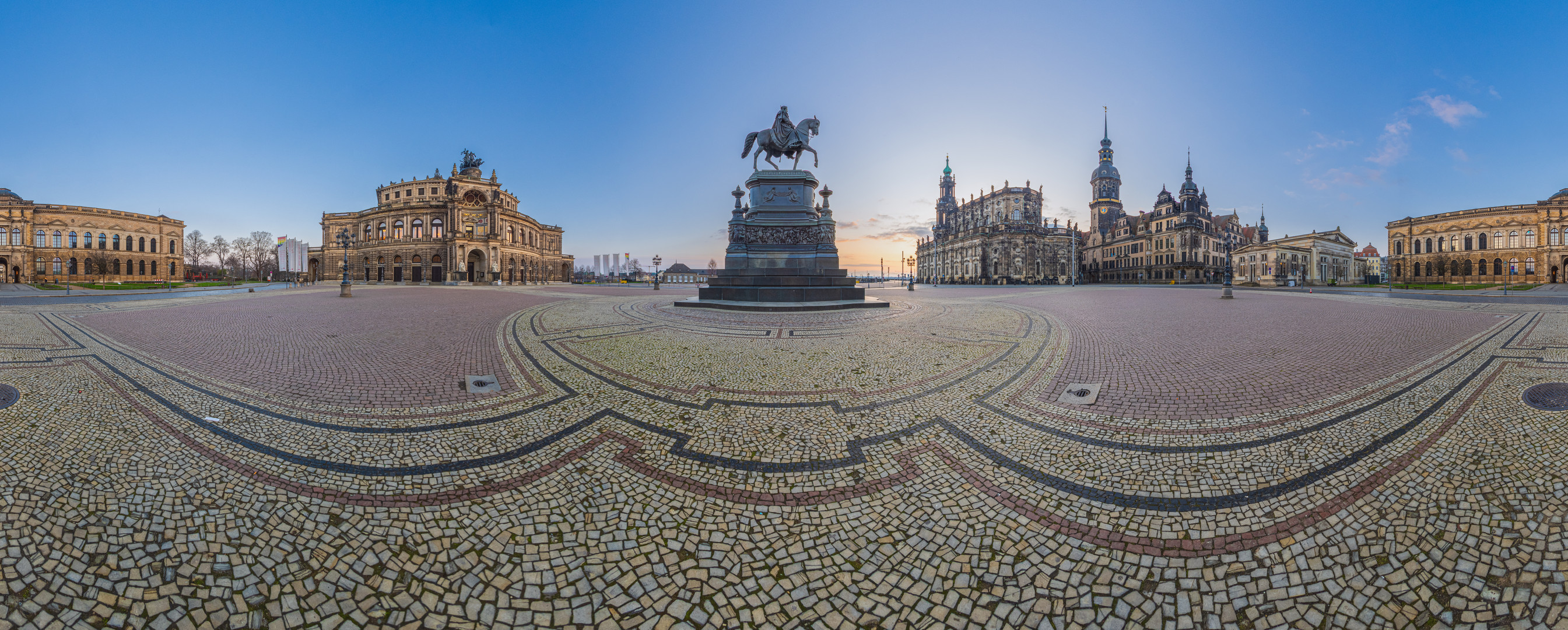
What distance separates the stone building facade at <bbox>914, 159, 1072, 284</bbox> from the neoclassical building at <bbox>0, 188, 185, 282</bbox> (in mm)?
111658

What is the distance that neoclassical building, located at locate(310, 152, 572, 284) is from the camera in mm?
60531

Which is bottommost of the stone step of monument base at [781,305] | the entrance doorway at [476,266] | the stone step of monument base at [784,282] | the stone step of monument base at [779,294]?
the stone step of monument base at [781,305]

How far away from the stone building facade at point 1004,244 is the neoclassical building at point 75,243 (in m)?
112

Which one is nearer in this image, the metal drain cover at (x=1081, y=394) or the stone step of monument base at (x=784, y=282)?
the metal drain cover at (x=1081, y=394)

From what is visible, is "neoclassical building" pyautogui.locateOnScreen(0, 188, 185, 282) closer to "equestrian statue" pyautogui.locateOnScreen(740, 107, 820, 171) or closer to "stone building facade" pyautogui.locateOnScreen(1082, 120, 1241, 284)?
"equestrian statue" pyautogui.locateOnScreen(740, 107, 820, 171)

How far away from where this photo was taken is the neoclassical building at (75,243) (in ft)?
188

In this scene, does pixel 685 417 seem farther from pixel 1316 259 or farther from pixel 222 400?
pixel 1316 259

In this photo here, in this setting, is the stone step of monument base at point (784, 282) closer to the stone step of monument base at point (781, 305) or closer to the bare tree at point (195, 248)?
the stone step of monument base at point (781, 305)

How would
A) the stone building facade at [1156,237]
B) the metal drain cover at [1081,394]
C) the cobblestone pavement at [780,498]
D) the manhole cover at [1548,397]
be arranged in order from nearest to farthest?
the cobblestone pavement at [780,498], the manhole cover at [1548,397], the metal drain cover at [1081,394], the stone building facade at [1156,237]

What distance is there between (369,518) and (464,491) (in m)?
0.42

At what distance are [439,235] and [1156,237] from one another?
99663 millimetres

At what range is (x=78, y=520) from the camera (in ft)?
8.40

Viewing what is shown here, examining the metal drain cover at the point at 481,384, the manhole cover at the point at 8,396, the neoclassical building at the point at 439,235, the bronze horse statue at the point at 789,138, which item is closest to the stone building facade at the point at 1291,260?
the bronze horse statue at the point at 789,138

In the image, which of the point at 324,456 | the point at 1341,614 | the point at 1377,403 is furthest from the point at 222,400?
the point at 1377,403
